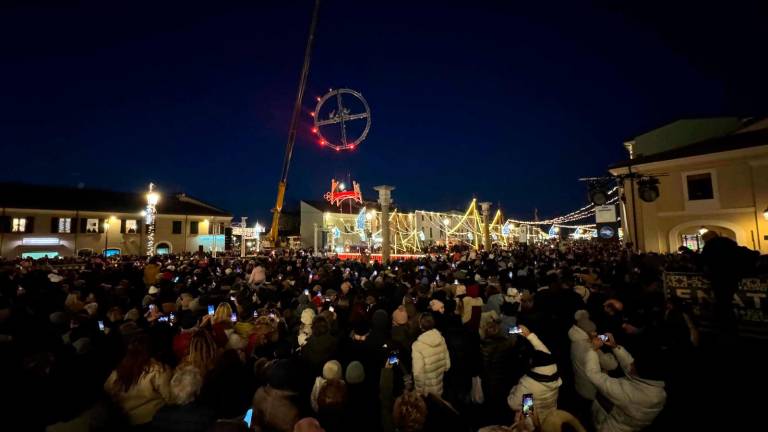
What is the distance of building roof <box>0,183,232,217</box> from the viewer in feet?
99.9

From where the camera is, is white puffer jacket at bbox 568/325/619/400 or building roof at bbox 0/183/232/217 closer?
white puffer jacket at bbox 568/325/619/400

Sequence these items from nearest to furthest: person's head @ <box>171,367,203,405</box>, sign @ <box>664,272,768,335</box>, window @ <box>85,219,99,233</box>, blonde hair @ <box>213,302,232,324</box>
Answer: person's head @ <box>171,367,203,405</box> → blonde hair @ <box>213,302,232,324</box> → sign @ <box>664,272,768,335</box> → window @ <box>85,219,99,233</box>

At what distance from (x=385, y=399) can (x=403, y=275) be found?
21.6 feet

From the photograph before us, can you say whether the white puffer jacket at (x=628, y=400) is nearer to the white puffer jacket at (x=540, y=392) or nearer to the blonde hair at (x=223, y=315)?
the white puffer jacket at (x=540, y=392)

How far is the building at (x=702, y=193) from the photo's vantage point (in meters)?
13.1

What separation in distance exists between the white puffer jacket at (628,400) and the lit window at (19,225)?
41.7 m

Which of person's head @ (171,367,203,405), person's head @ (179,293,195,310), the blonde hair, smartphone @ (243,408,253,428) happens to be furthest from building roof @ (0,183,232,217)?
person's head @ (171,367,203,405)

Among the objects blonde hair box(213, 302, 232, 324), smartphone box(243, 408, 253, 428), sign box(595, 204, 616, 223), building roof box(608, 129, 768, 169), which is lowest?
smartphone box(243, 408, 253, 428)

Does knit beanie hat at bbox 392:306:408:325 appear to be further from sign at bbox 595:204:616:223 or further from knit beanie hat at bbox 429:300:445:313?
sign at bbox 595:204:616:223

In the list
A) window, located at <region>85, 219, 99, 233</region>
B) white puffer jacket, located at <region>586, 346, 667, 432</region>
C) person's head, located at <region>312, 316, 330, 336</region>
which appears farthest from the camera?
window, located at <region>85, 219, 99, 233</region>

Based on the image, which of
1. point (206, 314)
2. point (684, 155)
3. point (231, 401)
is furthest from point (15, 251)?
point (684, 155)

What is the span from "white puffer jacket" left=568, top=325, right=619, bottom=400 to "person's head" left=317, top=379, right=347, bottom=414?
2.57 m

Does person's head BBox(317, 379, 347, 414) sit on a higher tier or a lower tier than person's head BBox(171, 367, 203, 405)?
lower

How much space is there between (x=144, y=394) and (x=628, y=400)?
429 centimetres
